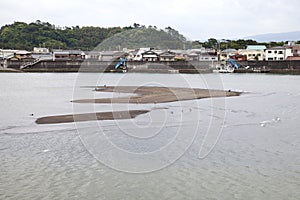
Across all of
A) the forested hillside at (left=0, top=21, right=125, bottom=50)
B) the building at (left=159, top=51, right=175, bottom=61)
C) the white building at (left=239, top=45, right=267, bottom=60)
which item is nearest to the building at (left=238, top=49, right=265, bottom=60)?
the white building at (left=239, top=45, right=267, bottom=60)

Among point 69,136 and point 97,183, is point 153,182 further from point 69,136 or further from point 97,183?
point 69,136

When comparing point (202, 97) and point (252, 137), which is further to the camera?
point (202, 97)

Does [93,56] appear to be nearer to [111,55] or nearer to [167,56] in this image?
[111,55]

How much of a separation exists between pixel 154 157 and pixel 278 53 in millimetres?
53809

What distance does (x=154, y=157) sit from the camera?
29.4 ft

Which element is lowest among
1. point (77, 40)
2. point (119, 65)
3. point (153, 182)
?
point (153, 182)

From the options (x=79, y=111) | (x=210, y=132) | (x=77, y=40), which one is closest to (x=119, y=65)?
(x=77, y=40)

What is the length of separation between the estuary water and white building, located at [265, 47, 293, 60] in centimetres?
4474

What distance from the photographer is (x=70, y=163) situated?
327 inches

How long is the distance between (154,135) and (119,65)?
155 ft

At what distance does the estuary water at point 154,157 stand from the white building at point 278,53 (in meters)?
44.7

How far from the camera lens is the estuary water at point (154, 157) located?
22.2 feet

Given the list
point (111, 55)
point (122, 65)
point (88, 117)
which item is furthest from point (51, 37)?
point (88, 117)

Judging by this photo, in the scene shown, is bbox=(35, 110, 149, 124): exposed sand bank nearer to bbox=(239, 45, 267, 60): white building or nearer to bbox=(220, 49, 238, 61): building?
bbox=(220, 49, 238, 61): building
